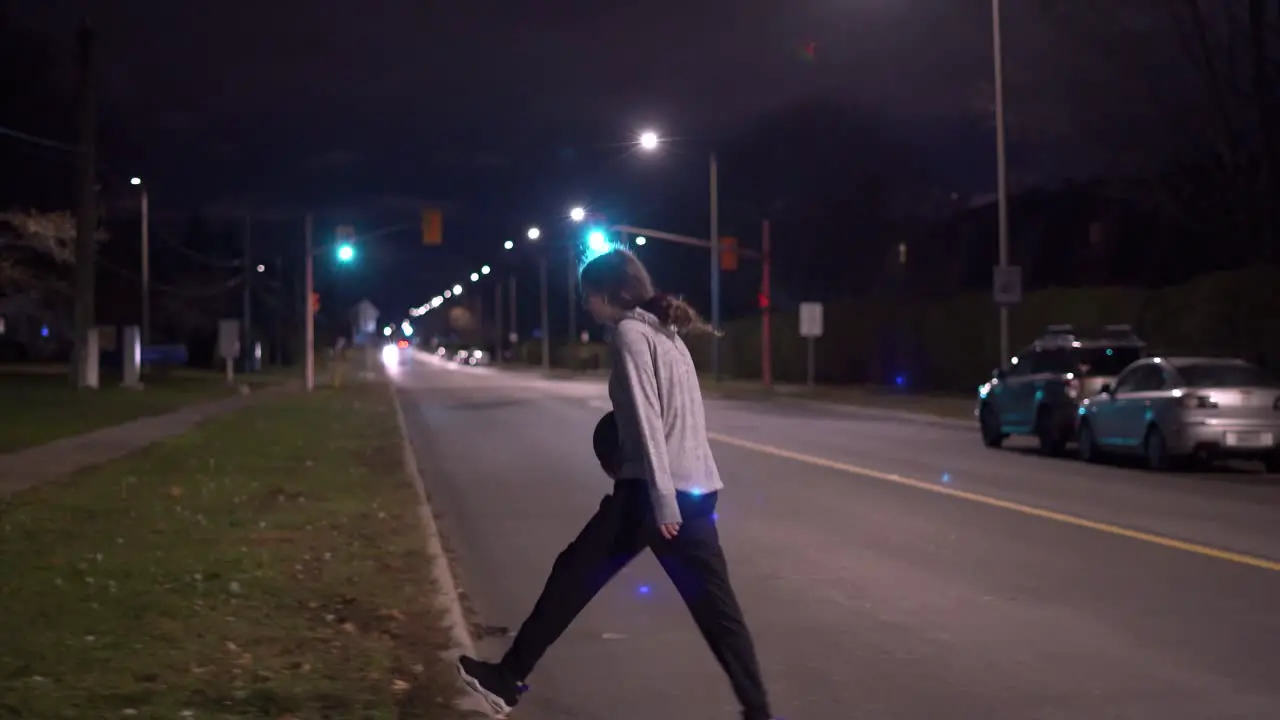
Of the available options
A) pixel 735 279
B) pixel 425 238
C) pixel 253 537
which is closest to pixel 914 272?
pixel 735 279

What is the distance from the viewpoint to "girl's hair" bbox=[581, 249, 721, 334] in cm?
588

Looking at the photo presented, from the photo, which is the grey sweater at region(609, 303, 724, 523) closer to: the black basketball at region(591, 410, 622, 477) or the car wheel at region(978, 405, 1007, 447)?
the black basketball at region(591, 410, 622, 477)

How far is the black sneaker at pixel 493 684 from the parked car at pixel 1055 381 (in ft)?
53.2

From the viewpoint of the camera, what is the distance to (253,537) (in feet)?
38.1

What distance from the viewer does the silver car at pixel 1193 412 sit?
59.6 feet

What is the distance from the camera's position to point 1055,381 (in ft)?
71.3

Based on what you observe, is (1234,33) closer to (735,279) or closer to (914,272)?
(914,272)

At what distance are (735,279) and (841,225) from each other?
18828 millimetres

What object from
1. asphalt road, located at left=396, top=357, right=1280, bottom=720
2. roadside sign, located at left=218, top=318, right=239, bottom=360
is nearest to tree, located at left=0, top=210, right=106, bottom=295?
roadside sign, located at left=218, top=318, right=239, bottom=360

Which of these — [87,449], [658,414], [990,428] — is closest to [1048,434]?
[990,428]

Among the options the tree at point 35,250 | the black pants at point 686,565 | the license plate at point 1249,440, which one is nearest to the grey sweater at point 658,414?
the black pants at point 686,565

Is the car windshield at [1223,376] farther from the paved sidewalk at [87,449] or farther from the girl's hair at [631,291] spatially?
the girl's hair at [631,291]

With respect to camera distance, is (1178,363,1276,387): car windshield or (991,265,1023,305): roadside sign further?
(991,265,1023,305): roadside sign

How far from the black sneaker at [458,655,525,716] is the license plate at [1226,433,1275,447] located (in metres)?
14.1
